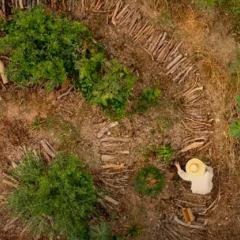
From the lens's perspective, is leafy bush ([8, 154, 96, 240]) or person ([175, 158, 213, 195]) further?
person ([175, 158, 213, 195])

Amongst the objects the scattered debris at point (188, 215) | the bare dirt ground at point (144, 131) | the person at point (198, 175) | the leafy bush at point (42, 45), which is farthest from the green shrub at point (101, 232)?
the leafy bush at point (42, 45)

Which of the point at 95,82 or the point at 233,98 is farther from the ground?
the point at 233,98

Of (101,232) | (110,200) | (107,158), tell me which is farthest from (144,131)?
(101,232)

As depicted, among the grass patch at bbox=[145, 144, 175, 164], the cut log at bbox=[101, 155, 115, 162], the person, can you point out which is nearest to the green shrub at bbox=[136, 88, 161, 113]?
the grass patch at bbox=[145, 144, 175, 164]

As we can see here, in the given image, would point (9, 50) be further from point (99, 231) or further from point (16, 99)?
point (99, 231)

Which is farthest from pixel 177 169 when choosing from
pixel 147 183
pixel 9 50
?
pixel 9 50

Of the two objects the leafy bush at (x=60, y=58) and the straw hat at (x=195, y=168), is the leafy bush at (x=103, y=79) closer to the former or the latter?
the leafy bush at (x=60, y=58)

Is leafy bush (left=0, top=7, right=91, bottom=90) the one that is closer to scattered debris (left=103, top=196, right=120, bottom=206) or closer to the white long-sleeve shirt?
scattered debris (left=103, top=196, right=120, bottom=206)
